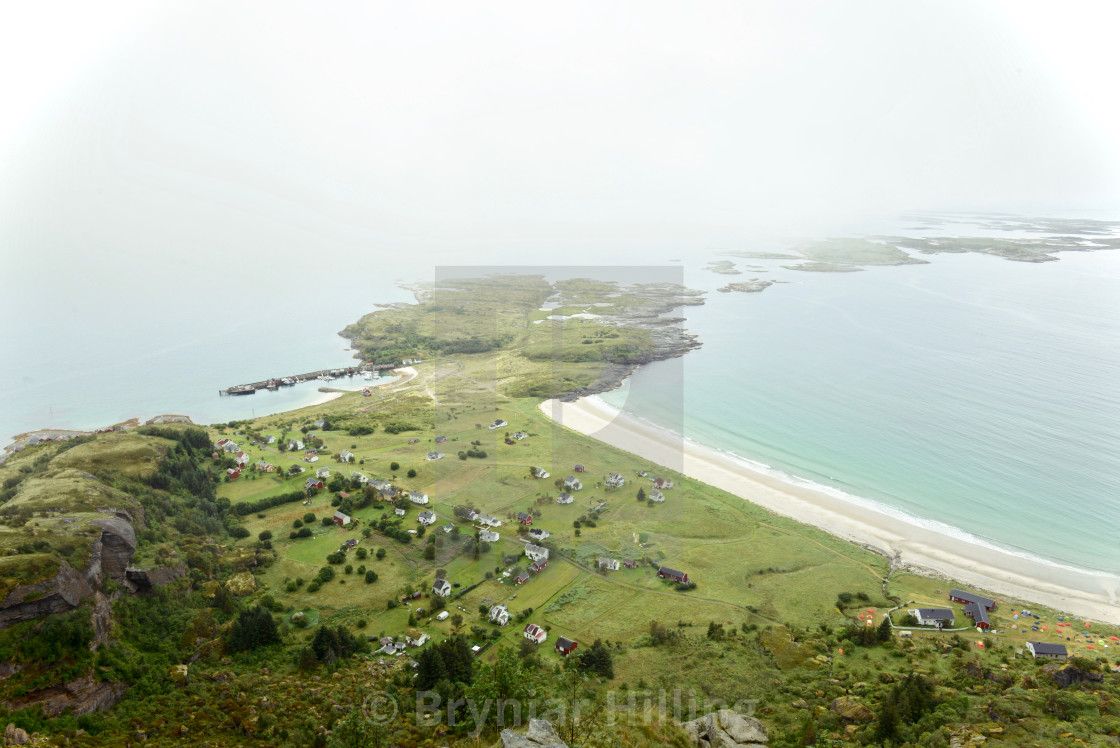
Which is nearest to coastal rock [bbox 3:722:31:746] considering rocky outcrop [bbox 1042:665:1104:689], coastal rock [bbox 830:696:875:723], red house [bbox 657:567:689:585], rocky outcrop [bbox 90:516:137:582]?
rocky outcrop [bbox 90:516:137:582]

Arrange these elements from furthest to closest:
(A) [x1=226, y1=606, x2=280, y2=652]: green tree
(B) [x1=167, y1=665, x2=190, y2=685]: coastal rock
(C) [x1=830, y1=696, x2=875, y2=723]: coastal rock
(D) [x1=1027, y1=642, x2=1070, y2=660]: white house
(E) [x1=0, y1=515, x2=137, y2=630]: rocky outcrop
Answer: (D) [x1=1027, y1=642, x2=1070, y2=660]: white house → (A) [x1=226, y1=606, x2=280, y2=652]: green tree → (B) [x1=167, y1=665, x2=190, y2=685]: coastal rock → (C) [x1=830, y1=696, x2=875, y2=723]: coastal rock → (E) [x1=0, y1=515, x2=137, y2=630]: rocky outcrop

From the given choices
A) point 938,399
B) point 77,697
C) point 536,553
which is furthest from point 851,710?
point 938,399

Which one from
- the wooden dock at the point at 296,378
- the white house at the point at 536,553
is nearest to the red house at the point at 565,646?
the white house at the point at 536,553

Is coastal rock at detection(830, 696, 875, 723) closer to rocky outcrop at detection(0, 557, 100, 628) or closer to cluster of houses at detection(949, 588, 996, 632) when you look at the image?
cluster of houses at detection(949, 588, 996, 632)

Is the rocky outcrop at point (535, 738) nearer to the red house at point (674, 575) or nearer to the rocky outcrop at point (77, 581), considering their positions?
the rocky outcrop at point (77, 581)

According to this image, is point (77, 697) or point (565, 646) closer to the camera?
point (77, 697)

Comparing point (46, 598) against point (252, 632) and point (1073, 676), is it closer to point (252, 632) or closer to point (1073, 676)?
point (252, 632)
